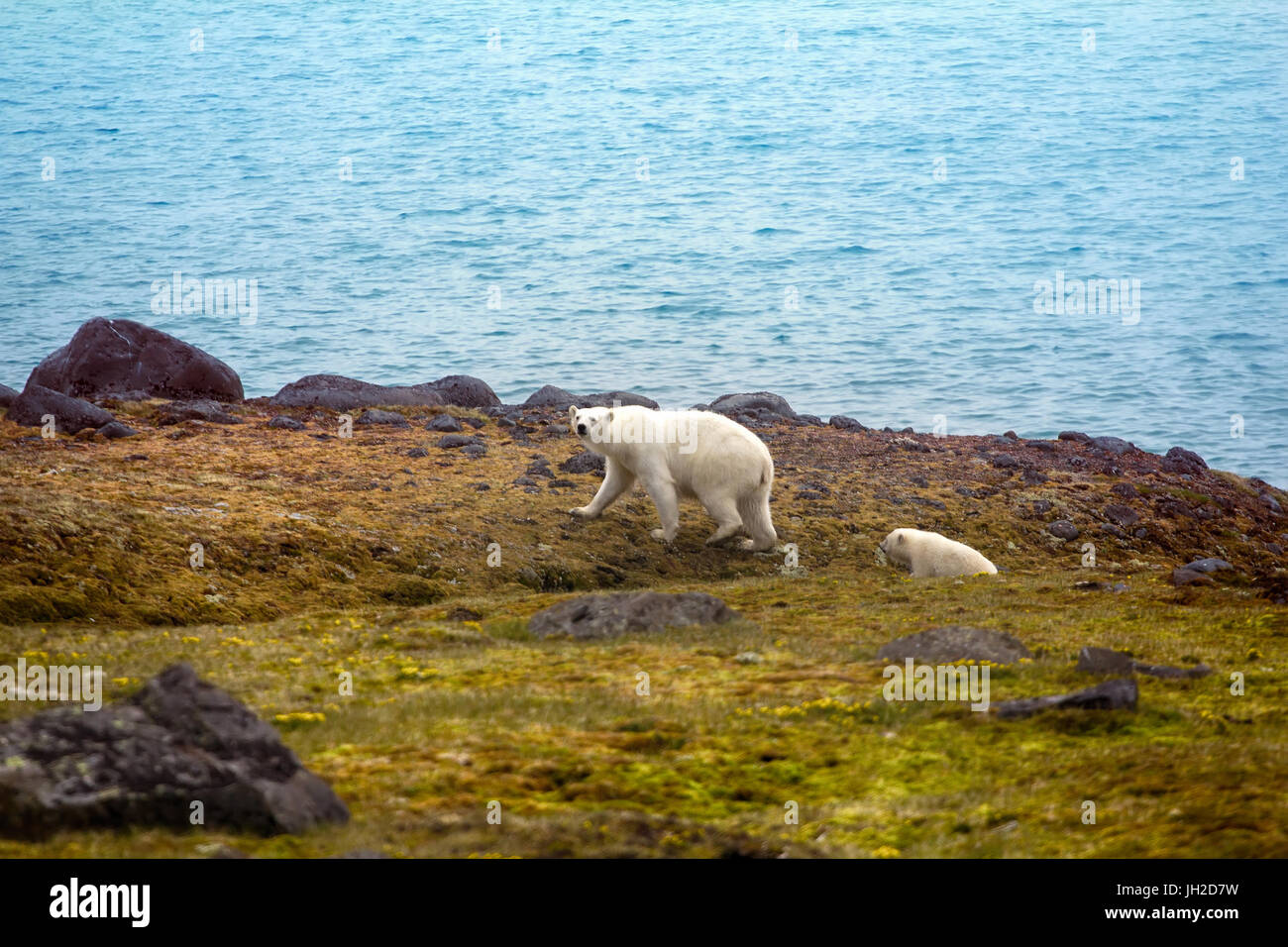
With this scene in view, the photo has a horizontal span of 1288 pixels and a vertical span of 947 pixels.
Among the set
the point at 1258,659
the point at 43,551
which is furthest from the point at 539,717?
the point at 43,551

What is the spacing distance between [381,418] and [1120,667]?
20592 millimetres

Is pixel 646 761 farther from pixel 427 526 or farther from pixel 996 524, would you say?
pixel 996 524

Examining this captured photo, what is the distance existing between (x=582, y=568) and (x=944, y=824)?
1232 centimetres

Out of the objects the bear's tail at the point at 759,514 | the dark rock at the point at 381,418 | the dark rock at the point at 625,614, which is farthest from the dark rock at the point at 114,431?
the dark rock at the point at 625,614

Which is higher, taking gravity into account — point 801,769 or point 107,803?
point 107,803

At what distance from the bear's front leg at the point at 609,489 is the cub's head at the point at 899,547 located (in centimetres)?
480

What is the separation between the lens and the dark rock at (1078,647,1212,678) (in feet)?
Answer: 35.2

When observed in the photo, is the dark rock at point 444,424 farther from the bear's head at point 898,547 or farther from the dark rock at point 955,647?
the dark rock at point 955,647

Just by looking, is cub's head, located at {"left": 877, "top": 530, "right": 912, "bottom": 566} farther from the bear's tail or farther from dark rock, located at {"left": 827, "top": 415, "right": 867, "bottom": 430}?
dark rock, located at {"left": 827, "top": 415, "right": 867, "bottom": 430}

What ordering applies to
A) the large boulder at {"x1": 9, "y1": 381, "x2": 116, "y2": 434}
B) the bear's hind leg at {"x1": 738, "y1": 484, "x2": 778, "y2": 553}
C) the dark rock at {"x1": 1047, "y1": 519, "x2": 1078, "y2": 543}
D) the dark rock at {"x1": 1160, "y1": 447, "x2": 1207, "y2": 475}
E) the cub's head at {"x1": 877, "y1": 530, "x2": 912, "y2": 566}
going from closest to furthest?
the bear's hind leg at {"x1": 738, "y1": 484, "x2": 778, "y2": 553} < the cub's head at {"x1": 877, "y1": 530, "x2": 912, "y2": 566} < the dark rock at {"x1": 1047, "y1": 519, "x2": 1078, "y2": 543} < the large boulder at {"x1": 9, "y1": 381, "x2": 116, "y2": 434} < the dark rock at {"x1": 1160, "y1": 447, "x2": 1207, "y2": 475}

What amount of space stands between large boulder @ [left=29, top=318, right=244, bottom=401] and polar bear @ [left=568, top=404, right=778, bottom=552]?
16006 mm

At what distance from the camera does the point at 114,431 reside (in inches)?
959

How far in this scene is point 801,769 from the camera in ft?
26.9

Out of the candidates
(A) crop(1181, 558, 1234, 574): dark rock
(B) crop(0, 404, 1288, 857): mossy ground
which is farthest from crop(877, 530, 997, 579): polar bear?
(A) crop(1181, 558, 1234, 574): dark rock
